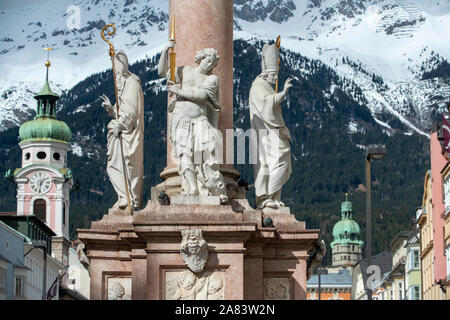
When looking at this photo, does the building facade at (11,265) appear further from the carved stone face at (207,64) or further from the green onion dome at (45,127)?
the carved stone face at (207,64)

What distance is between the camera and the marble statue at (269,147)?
19.5 meters

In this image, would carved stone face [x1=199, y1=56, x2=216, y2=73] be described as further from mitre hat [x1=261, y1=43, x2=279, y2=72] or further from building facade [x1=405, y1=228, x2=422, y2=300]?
Result: building facade [x1=405, y1=228, x2=422, y2=300]

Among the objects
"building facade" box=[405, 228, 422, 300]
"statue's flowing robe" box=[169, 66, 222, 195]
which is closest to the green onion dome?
"building facade" box=[405, 228, 422, 300]

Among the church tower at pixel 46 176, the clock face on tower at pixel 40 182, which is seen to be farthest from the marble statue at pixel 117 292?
the clock face on tower at pixel 40 182

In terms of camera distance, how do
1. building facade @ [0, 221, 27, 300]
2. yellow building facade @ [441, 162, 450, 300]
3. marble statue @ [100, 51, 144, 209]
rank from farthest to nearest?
1. building facade @ [0, 221, 27, 300]
2. yellow building facade @ [441, 162, 450, 300]
3. marble statue @ [100, 51, 144, 209]

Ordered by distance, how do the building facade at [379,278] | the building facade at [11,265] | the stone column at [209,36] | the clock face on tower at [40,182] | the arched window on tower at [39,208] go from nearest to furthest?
the stone column at [209,36] → the building facade at [11,265] → the building facade at [379,278] → the clock face on tower at [40,182] → the arched window on tower at [39,208]

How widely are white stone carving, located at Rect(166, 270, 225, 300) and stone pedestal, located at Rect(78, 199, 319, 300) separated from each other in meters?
0.02

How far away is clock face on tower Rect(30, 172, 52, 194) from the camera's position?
5502 inches

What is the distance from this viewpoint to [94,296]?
63.1 ft

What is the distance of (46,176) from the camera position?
140m
